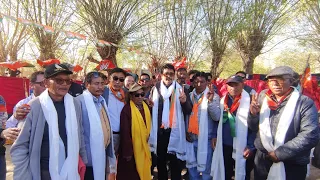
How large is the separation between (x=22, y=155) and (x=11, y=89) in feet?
19.2

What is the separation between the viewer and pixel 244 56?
11773mm

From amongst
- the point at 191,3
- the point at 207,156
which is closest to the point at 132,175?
the point at 207,156

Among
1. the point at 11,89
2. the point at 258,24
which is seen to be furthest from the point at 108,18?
the point at 258,24

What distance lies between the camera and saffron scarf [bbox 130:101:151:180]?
10.4 ft

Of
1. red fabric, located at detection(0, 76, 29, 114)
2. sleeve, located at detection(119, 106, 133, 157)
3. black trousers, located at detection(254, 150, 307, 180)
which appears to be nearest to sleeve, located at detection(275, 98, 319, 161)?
black trousers, located at detection(254, 150, 307, 180)

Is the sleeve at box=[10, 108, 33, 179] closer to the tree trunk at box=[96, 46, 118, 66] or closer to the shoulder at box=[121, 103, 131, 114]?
the shoulder at box=[121, 103, 131, 114]

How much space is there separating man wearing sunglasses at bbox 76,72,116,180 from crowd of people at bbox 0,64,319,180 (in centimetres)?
1

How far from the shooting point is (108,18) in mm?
7238

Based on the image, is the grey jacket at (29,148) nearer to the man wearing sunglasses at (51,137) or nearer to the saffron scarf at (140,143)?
the man wearing sunglasses at (51,137)

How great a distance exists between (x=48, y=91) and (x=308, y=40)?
13232 millimetres

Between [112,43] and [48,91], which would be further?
[112,43]

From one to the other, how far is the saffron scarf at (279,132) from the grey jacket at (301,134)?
43mm

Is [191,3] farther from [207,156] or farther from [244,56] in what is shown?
[207,156]

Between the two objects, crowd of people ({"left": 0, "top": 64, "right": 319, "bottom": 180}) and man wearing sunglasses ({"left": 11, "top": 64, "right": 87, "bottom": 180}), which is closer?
man wearing sunglasses ({"left": 11, "top": 64, "right": 87, "bottom": 180})
